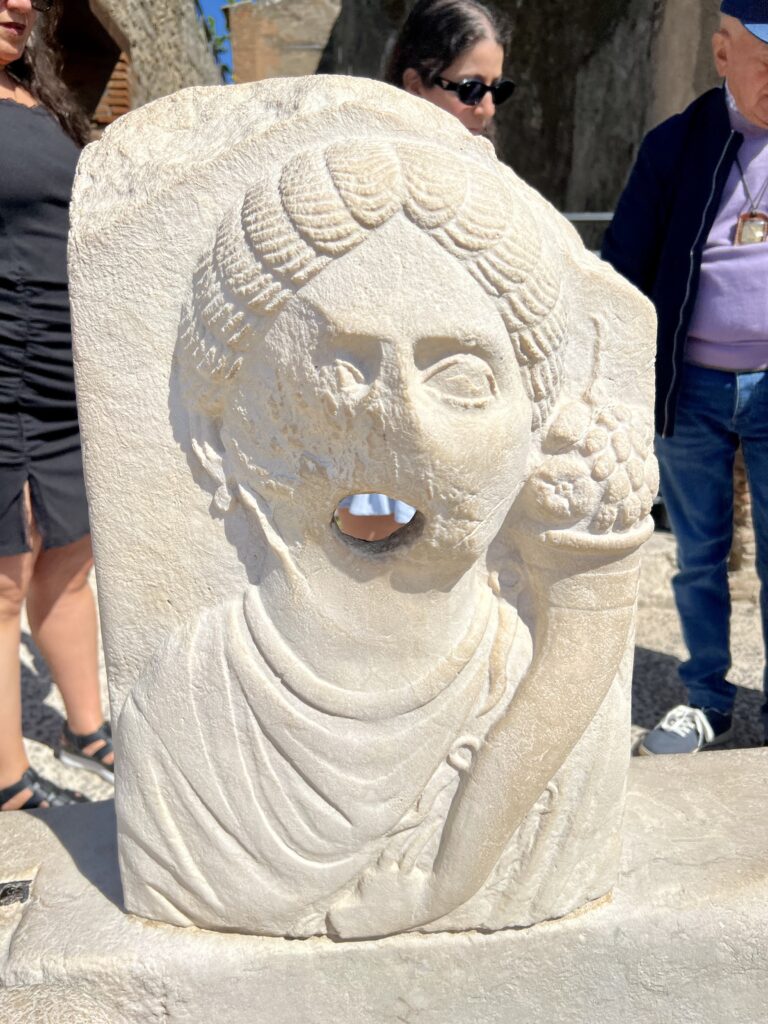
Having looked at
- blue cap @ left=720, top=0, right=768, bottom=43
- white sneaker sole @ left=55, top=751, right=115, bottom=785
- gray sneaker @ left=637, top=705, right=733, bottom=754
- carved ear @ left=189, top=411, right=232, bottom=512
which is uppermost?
blue cap @ left=720, top=0, right=768, bottom=43

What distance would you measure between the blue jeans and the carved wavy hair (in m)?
1.18

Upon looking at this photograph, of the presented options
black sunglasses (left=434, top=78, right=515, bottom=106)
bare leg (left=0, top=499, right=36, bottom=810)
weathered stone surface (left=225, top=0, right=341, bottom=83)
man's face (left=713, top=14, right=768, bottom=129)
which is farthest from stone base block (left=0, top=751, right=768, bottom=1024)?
weathered stone surface (left=225, top=0, right=341, bottom=83)

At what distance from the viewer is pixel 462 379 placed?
120 centimetres

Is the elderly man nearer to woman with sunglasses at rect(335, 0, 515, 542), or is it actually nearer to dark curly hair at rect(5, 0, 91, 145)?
woman with sunglasses at rect(335, 0, 515, 542)

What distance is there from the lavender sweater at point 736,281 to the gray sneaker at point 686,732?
1.05m

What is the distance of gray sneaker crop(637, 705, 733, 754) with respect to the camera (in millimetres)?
2613

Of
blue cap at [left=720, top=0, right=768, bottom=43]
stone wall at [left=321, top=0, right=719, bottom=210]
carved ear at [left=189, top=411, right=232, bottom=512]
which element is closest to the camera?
carved ear at [left=189, top=411, right=232, bottom=512]

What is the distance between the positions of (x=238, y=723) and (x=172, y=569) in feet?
0.84

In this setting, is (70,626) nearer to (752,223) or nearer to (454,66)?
(454,66)

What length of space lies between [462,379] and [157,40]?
6066 mm

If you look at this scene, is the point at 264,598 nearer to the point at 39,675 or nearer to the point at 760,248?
the point at 760,248

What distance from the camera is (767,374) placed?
221 centimetres

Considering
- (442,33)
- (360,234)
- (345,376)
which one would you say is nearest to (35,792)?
(345,376)

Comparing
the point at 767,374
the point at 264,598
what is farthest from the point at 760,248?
the point at 264,598
